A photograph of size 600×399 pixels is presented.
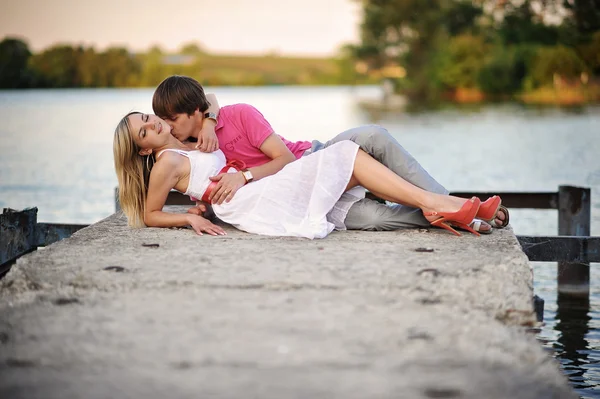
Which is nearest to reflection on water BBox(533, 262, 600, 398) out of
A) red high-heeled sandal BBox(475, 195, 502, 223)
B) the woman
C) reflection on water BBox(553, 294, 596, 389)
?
reflection on water BBox(553, 294, 596, 389)

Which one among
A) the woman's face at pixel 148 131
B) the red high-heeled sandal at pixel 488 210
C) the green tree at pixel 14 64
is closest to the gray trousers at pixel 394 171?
the red high-heeled sandal at pixel 488 210

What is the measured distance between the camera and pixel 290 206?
16.0ft

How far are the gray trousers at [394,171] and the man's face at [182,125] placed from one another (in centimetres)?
112

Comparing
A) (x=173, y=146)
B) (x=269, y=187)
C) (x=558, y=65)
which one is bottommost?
(x=269, y=187)

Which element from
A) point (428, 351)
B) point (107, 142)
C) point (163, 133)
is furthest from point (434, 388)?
point (107, 142)

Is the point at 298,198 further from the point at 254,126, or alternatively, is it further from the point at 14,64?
the point at 14,64

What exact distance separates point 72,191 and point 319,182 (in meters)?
12.1

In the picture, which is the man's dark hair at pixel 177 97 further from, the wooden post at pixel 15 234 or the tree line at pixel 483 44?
the tree line at pixel 483 44

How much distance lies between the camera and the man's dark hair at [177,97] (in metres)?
5.15

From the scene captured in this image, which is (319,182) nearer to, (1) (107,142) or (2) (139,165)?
(2) (139,165)

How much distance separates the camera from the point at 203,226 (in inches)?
195

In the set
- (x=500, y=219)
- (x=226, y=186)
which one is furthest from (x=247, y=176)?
(x=500, y=219)

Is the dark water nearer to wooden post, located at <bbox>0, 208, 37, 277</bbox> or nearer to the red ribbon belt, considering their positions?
the red ribbon belt

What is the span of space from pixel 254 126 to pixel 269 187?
0.57m
